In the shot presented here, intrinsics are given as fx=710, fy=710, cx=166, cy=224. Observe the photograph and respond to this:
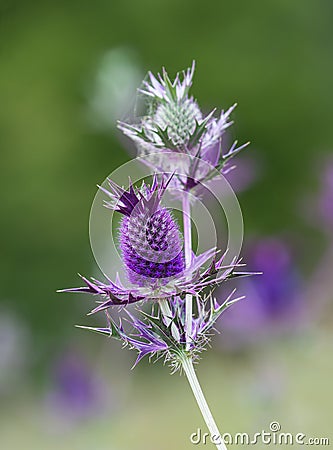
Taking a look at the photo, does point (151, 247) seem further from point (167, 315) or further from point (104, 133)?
point (104, 133)

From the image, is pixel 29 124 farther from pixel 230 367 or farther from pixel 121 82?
pixel 121 82

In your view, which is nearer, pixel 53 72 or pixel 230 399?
pixel 230 399

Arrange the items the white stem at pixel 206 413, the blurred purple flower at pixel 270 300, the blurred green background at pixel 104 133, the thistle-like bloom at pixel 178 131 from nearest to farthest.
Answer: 1. the white stem at pixel 206 413
2. the thistle-like bloom at pixel 178 131
3. the blurred purple flower at pixel 270 300
4. the blurred green background at pixel 104 133

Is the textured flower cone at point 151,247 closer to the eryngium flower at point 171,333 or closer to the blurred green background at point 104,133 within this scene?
the eryngium flower at point 171,333

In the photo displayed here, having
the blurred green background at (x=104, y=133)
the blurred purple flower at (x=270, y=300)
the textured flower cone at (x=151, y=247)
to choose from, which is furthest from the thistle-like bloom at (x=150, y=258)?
the blurred green background at (x=104, y=133)

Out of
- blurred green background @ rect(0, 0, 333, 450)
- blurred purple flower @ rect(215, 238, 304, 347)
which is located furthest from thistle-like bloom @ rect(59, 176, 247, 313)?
blurred green background @ rect(0, 0, 333, 450)

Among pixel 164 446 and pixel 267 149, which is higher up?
pixel 267 149

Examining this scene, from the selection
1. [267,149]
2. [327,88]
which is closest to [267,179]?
[267,149]
